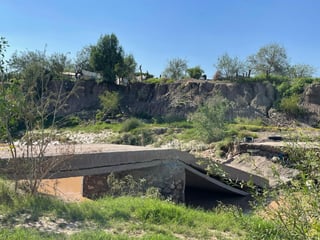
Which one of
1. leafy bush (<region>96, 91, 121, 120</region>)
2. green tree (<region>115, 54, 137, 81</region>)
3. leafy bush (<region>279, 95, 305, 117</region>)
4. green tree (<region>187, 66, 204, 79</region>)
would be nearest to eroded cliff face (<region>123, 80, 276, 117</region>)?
green tree (<region>115, 54, 137, 81</region>)

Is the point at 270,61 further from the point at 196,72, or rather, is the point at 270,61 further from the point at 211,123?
the point at 211,123

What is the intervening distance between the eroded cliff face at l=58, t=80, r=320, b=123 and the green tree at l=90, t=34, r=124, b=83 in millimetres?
1711

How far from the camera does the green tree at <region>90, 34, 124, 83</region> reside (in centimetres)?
4003

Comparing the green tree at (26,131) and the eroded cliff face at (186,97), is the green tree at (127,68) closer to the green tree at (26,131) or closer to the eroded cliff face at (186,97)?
the eroded cliff face at (186,97)

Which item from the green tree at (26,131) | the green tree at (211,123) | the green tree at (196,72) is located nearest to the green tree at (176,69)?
the green tree at (196,72)

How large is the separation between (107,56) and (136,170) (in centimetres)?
3029

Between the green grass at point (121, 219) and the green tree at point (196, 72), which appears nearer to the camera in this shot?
the green grass at point (121, 219)

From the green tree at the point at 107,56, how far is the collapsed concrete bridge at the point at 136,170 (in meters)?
28.0

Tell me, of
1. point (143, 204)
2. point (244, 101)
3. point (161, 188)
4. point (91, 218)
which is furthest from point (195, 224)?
Result: point (244, 101)

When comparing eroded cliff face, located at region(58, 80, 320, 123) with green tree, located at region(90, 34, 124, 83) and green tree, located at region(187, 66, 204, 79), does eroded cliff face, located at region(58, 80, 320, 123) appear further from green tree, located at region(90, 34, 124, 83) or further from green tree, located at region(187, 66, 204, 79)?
green tree, located at region(187, 66, 204, 79)

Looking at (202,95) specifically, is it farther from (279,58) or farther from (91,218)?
(91,218)

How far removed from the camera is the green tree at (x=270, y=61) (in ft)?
141

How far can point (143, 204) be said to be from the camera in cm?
658

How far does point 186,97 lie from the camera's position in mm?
37594
